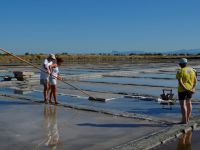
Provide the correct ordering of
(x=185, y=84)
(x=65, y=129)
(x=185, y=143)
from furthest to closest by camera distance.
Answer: (x=185, y=84), (x=65, y=129), (x=185, y=143)

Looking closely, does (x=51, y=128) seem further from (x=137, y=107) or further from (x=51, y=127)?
(x=137, y=107)

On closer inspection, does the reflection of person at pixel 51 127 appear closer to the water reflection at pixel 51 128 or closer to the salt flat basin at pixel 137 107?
the water reflection at pixel 51 128

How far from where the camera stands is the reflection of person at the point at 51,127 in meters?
6.59

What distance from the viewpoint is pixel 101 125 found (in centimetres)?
800

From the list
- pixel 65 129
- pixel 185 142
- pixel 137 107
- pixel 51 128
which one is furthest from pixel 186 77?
pixel 51 128

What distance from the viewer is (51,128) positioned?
7.73 metres

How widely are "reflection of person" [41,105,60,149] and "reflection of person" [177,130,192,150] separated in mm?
2100

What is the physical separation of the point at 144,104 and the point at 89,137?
4.32m

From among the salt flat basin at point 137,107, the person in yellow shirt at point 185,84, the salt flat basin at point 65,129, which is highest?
the person in yellow shirt at point 185,84

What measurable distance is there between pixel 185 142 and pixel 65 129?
7.86 ft

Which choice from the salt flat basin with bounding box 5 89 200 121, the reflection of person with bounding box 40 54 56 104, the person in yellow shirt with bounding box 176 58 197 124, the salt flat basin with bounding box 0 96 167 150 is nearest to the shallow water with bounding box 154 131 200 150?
the salt flat basin with bounding box 0 96 167 150

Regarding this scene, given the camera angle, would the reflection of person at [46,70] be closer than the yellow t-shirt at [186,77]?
No

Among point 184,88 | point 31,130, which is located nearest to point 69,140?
point 31,130

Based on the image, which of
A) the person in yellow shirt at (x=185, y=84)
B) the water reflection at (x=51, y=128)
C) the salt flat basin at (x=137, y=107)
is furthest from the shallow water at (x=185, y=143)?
the water reflection at (x=51, y=128)
